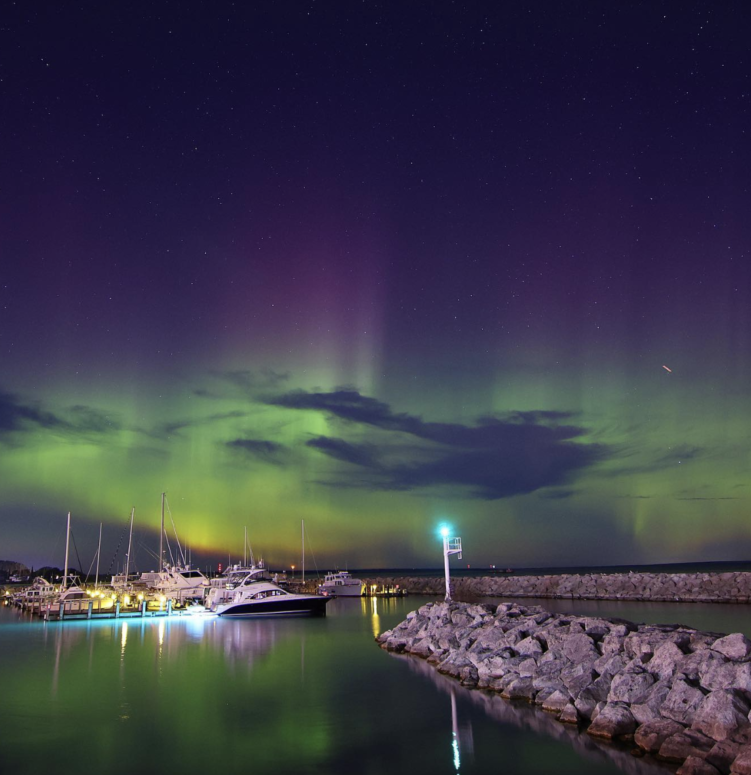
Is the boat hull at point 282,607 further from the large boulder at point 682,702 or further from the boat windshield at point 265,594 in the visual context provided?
the large boulder at point 682,702

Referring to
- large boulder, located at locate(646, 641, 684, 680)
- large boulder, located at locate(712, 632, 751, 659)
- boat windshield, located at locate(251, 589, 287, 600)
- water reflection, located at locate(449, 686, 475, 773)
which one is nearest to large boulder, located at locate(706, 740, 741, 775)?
large boulder, located at locate(646, 641, 684, 680)

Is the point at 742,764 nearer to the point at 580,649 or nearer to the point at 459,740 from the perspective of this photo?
the point at 459,740

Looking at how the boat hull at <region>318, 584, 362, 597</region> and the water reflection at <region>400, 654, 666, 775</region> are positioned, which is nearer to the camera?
the water reflection at <region>400, 654, 666, 775</region>

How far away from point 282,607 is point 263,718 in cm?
3393

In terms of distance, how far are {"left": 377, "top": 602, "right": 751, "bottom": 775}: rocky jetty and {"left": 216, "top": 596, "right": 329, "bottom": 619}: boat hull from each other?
2644 cm

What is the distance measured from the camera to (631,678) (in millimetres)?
14898

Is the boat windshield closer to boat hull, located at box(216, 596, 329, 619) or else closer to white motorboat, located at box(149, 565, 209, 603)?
boat hull, located at box(216, 596, 329, 619)

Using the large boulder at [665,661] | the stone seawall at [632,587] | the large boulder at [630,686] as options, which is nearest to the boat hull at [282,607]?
the stone seawall at [632,587]

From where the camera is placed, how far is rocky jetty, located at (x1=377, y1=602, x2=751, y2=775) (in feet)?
40.1

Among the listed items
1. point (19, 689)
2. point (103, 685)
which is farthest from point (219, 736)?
point (19, 689)

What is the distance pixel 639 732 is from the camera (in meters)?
13.1

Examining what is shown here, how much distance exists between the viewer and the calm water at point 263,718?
13.0 m

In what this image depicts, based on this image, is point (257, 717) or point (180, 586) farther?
point (180, 586)

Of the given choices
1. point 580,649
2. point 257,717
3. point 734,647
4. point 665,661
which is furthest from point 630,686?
point 257,717
